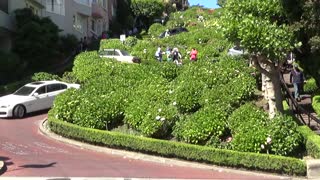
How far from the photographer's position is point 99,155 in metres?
18.9

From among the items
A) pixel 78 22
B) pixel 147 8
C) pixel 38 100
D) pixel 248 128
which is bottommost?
pixel 248 128

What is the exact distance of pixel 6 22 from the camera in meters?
36.6

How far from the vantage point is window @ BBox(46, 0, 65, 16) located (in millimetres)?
45694

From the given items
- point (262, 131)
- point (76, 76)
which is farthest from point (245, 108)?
point (76, 76)

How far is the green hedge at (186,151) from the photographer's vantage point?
16219 millimetres

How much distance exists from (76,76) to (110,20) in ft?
151

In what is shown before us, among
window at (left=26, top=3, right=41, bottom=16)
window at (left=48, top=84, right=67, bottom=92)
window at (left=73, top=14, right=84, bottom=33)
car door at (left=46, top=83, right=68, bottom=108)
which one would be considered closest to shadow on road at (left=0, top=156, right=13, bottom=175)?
car door at (left=46, top=83, right=68, bottom=108)

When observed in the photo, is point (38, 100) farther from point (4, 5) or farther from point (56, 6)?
point (56, 6)

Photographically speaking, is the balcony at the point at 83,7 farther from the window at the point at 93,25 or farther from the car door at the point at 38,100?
the car door at the point at 38,100

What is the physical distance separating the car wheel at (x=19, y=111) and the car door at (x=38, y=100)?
0.38 m

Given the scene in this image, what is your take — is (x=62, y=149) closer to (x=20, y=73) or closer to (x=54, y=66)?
(x=20, y=73)

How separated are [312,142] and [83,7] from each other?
4172 cm

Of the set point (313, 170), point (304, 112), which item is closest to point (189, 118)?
point (304, 112)

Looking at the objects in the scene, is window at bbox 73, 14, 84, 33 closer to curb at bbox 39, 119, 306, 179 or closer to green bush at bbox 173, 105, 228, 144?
curb at bbox 39, 119, 306, 179
